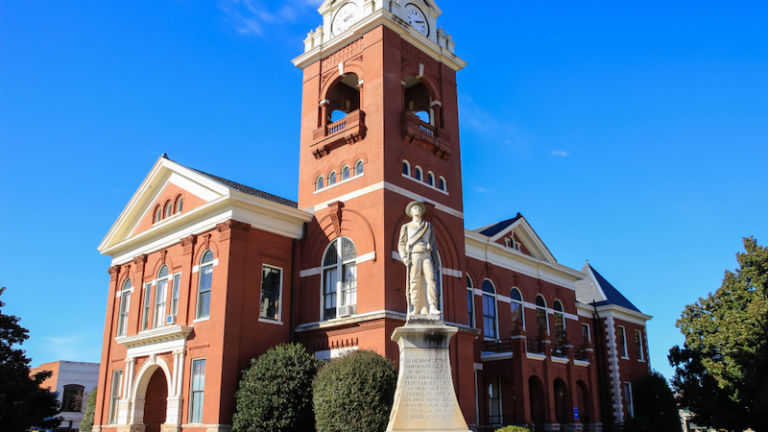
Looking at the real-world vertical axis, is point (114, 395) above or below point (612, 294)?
below

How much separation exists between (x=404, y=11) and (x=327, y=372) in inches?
654

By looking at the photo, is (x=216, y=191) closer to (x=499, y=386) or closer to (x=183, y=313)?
(x=183, y=313)

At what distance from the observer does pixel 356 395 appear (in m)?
19.6

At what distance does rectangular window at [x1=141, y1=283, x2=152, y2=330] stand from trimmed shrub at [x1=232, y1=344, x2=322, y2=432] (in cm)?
795

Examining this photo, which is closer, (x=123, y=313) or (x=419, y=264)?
(x=419, y=264)

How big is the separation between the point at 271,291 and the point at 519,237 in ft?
52.6

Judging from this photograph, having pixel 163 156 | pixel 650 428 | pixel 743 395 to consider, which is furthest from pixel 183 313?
pixel 650 428

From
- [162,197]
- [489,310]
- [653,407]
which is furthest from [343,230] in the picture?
[653,407]

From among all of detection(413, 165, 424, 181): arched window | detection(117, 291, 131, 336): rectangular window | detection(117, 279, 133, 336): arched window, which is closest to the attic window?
detection(413, 165, 424, 181): arched window

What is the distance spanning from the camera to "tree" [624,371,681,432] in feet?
120

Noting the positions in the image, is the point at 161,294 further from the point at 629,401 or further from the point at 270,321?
the point at 629,401

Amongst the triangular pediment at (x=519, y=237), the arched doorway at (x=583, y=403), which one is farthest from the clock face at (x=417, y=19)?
the arched doorway at (x=583, y=403)

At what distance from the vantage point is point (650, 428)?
3634 centimetres

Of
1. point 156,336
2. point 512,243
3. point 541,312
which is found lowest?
point 156,336
